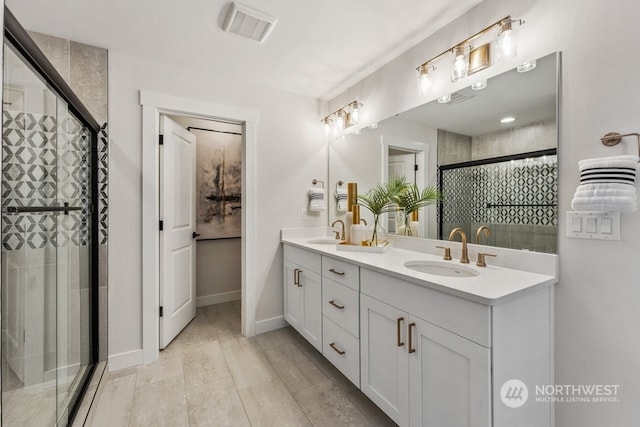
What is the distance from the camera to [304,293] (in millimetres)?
2305

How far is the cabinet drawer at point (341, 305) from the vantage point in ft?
5.55

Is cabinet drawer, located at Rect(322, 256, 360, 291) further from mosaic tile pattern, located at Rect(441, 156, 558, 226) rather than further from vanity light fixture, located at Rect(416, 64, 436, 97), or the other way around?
vanity light fixture, located at Rect(416, 64, 436, 97)

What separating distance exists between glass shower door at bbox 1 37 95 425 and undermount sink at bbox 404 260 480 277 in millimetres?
1809

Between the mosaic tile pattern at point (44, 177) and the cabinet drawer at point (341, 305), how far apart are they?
157cm

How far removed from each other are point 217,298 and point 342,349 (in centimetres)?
218

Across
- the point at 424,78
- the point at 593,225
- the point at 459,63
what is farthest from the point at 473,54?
the point at 593,225

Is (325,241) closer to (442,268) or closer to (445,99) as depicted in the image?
(442,268)

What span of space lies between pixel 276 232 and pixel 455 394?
1.94 m

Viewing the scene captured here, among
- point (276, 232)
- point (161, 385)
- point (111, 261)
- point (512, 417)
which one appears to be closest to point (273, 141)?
point (276, 232)

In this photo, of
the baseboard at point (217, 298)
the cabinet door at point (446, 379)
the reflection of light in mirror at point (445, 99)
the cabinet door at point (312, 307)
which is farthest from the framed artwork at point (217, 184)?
the cabinet door at point (446, 379)

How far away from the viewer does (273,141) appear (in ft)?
8.82

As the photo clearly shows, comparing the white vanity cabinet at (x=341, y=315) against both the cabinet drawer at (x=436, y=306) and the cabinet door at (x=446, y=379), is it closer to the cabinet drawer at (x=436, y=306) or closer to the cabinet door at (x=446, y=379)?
the cabinet drawer at (x=436, y=306)

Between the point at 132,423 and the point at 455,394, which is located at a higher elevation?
the point at 455,394

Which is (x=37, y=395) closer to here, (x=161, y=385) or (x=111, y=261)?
(x=161, y=385)
